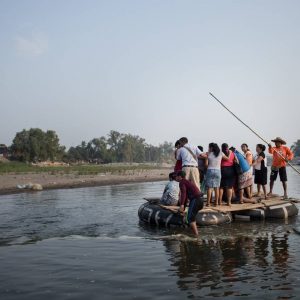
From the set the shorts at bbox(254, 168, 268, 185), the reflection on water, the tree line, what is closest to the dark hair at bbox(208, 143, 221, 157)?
the shorts at bbox(254, 168, 268, 185)

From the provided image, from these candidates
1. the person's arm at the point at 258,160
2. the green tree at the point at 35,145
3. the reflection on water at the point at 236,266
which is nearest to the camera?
the reflection on water at the point at 236,266

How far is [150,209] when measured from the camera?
41.8 feet

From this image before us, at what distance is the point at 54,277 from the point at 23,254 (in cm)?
220

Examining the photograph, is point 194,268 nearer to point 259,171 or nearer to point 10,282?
point 10,282

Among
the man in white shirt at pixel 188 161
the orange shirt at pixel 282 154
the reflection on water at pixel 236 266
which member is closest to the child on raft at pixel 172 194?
the man in white shirt at pixel 188 161

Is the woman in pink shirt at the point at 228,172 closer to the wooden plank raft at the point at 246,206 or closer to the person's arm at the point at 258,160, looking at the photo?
the wooden plank raft at the point at 246,206

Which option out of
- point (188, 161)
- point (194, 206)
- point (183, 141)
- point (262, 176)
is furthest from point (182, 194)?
point (262, 176)

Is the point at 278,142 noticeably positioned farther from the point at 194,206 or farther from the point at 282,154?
the point at 194,206

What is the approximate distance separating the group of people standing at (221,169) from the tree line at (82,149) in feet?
245

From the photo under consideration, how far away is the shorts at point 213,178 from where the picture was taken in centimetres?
1239

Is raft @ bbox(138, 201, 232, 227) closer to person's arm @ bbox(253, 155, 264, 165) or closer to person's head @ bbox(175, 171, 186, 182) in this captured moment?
person's head @ bbox(175, 171, 186, 182)

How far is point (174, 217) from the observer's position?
460 inches

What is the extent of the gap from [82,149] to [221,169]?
11576 cm

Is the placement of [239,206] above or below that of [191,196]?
below
